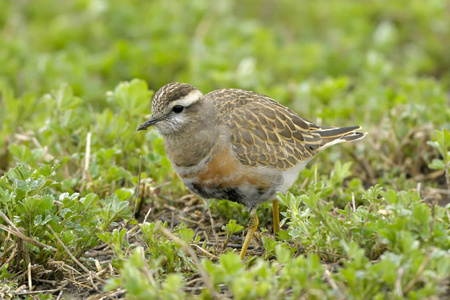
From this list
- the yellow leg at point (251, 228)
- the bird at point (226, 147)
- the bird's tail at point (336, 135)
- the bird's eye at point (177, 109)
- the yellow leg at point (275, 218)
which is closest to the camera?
the yellow leg at point (251, 228)

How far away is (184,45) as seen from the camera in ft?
35.0

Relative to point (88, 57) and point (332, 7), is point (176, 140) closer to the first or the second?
point (88, 57)

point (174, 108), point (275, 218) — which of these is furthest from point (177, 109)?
point (275, 218)

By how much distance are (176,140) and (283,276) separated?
1979mm

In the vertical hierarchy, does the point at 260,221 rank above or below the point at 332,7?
below

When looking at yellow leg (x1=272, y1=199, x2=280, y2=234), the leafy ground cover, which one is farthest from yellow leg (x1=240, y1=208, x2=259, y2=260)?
yellow leg (x1=272, y1=199, x2=280, y2=234)

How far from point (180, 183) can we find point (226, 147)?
46.7 inches

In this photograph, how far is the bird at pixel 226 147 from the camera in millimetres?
5691

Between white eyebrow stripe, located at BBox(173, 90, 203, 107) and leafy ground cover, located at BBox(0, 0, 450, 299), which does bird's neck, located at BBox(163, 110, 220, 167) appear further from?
leafy ground cover, located at BBox(0, 0, 450, 299)

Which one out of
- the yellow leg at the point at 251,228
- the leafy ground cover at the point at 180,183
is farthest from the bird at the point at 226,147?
the leafy ground cover at the point at 180,183

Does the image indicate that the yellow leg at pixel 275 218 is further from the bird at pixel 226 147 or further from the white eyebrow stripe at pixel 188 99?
the white eyebrow stripe at pixel 188 99

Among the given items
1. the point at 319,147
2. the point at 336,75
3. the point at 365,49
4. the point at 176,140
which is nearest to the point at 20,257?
the point at 176,140

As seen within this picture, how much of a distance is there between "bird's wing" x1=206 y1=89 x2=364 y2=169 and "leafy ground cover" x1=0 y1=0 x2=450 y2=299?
1.04 feet

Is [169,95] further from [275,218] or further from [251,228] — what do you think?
[275,218]
